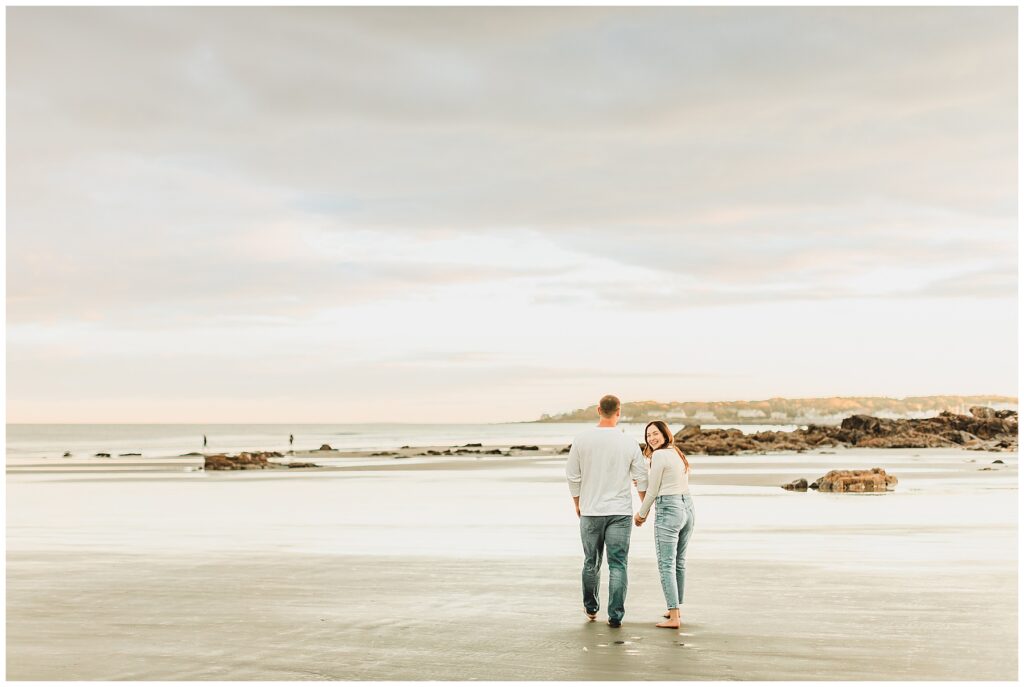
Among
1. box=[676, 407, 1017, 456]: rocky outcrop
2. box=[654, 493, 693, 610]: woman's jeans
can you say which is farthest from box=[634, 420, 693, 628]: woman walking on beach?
box=[676, 407, 1017, 456]: rocky outcrop

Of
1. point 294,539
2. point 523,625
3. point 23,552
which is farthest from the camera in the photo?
point 294,539

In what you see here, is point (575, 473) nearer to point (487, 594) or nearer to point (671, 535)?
point (671, 535)

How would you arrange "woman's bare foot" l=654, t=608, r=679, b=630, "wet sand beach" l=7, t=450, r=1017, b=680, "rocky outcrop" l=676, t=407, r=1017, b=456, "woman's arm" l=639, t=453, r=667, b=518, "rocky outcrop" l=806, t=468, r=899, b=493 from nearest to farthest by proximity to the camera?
"wet sand beach" l=7, t=450, r=1017, b=680
"woman's bare foot" l=654, t=608, r=679, b=630
"woman's arm" l=639, t=453, r=667, b=518
"rocky outcrop" l=806, t=468, r=899, b=493
"rocky outcrop" l=676, t=407, r=1017, b=456

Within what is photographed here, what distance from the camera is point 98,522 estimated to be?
71.1 feet

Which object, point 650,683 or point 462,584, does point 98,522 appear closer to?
point 462,584

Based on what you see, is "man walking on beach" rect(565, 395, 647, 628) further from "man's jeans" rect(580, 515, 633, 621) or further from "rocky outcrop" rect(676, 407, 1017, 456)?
"rocky outcrop" rect(676, 407, 1017, 456)

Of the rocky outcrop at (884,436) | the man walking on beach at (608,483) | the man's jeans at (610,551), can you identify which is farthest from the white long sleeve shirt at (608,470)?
the rocky outcrop at (884,436)

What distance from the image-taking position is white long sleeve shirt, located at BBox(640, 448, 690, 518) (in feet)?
33.8

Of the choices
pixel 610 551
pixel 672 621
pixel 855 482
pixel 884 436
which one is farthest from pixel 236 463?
pixel 884 436

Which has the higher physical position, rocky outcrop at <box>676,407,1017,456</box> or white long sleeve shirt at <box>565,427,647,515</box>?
white long sleeve shirt at <box>565,427,647,515</box>

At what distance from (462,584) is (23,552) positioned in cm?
763

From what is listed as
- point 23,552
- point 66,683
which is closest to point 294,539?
point 23,552

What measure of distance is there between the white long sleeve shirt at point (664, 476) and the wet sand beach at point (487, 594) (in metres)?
1.23

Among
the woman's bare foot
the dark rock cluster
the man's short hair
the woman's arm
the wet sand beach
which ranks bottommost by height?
the dark rock cluster
